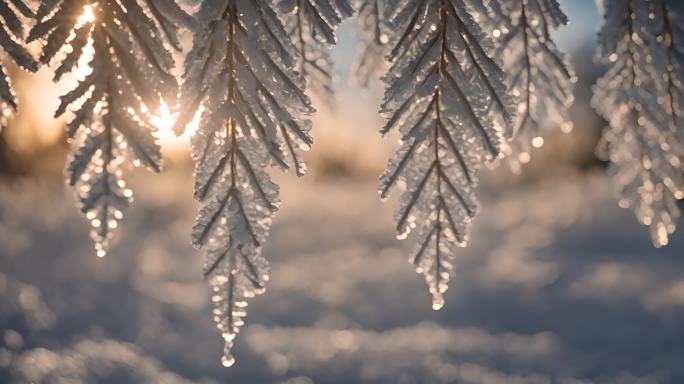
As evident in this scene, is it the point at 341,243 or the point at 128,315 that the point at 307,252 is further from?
the point at 128,315

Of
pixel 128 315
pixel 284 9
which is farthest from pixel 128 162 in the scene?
pixel 128 315

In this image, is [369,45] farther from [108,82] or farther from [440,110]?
[108,82]

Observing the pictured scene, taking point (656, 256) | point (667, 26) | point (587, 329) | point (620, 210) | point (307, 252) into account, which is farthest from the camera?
point (620, 210)

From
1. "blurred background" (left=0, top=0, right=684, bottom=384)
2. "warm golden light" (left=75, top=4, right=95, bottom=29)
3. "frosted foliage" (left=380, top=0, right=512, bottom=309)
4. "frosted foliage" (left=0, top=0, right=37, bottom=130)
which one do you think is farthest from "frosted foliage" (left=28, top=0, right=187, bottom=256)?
"blurred background" (left=0, top=0, right=684, bottom=384)

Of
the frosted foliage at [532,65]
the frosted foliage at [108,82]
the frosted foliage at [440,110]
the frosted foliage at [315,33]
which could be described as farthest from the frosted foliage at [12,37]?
the frosted foliage at [532,65]

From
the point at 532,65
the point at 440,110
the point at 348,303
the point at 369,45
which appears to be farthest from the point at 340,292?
the point at 440,110

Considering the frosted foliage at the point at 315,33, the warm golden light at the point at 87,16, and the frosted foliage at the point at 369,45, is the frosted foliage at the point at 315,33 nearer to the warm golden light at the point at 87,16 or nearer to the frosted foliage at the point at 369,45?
the frosted foliage at the point at 369,45

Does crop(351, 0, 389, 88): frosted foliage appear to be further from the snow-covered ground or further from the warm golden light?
the snow-covered ground
